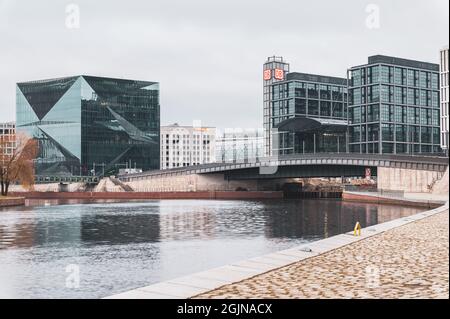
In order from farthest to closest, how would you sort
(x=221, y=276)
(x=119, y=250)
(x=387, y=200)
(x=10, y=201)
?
(x=10, y=201), (x=387, y=200), (x=119, y=250), (x=221, y=276)

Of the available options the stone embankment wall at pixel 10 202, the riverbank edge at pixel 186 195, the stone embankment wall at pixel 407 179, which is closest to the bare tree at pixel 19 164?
the stone embankment wall at pixel 10 202

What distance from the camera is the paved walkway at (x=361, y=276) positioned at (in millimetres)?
15773

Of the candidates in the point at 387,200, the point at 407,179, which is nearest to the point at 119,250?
the point at 387,200

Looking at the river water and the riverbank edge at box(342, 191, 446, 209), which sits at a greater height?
the river water

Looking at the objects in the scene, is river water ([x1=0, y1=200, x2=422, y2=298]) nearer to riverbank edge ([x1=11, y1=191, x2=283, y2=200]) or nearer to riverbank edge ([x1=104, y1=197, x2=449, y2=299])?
riverbank edge ([x1=104, y1=197, x2=449, y2=299])

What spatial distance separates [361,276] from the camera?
1867 cm

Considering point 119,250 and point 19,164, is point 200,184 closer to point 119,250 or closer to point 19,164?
point 19,164

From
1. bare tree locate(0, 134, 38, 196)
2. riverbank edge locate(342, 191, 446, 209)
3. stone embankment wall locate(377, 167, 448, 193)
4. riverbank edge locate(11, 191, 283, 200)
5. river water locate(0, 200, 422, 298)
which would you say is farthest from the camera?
riverbank edge locate(11, 191, 283, 200)

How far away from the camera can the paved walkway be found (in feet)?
51.8

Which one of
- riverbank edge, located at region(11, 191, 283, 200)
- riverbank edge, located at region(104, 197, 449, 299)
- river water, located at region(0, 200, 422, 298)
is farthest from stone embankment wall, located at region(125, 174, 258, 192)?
riverbank edge, located at region(104, 197, 449, 299)

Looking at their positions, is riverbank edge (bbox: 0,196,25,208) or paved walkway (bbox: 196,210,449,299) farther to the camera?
riverbank edge (bbox: 0,196,25,208)
